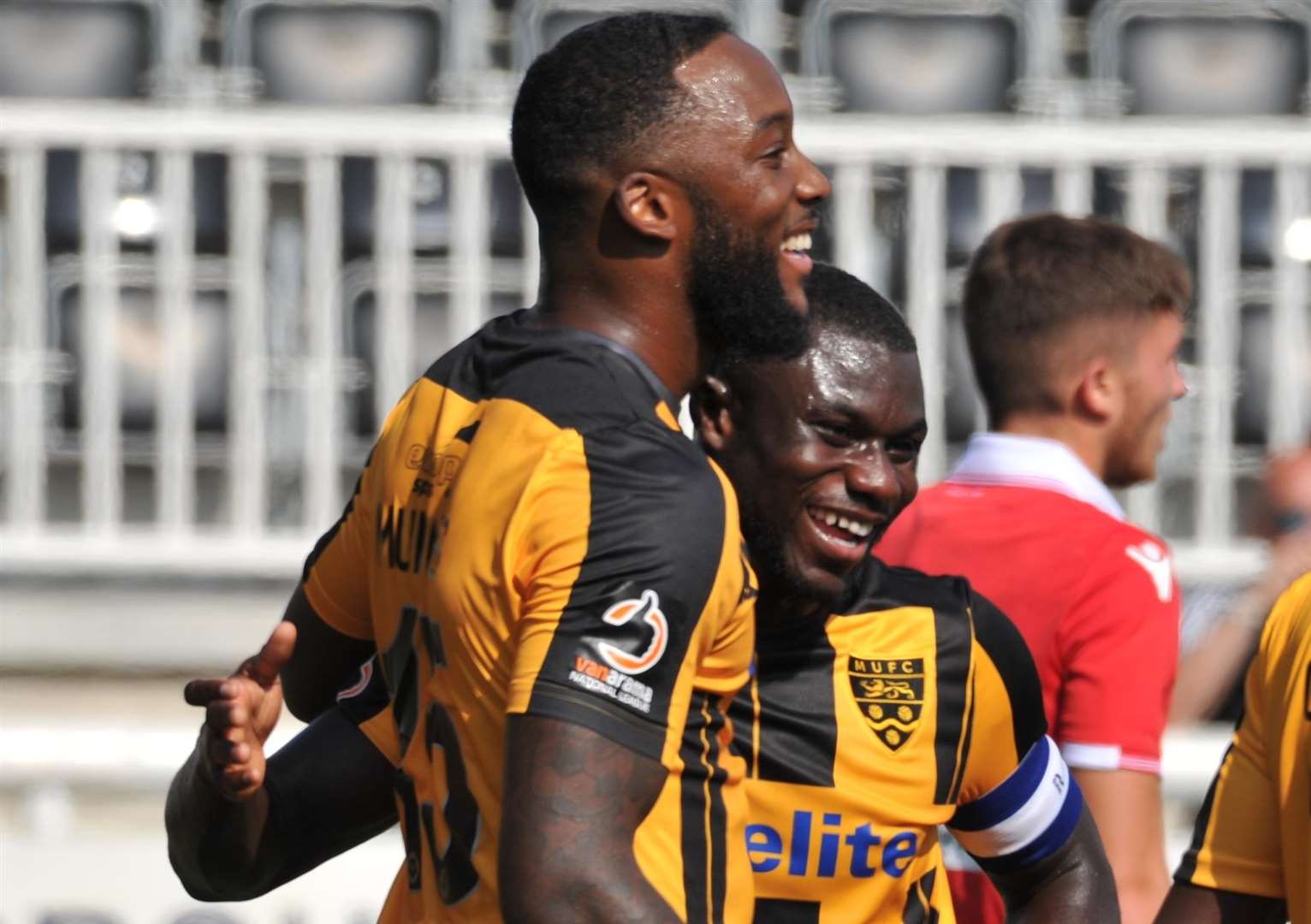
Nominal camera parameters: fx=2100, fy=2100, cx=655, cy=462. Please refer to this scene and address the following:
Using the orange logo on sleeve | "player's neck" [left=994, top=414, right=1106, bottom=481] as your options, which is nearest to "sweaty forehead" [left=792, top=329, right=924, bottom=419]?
the orange logo on sleeve

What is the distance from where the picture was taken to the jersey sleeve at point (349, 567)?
2.32 metres

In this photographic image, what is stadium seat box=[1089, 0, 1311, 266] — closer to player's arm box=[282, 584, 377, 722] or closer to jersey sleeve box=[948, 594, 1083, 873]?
jersey sleeve box=[948, 594, 1083, 873]

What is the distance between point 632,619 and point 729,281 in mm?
389

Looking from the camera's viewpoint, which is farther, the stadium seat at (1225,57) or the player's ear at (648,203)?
the stadium seat at (1225,57)

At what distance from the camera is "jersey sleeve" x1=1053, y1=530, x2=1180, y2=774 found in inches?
119

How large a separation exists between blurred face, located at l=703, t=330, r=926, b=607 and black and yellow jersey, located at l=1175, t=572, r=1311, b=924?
483 millimetres

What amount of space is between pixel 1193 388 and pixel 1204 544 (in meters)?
0.46

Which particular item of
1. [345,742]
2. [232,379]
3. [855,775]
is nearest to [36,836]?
[232,379]

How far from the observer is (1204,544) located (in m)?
6.12

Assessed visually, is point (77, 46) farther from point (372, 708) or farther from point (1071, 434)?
point (372, 708)

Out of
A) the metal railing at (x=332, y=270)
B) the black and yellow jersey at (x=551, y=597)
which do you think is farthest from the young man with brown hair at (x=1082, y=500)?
the metal railing at (x=332, y=270)

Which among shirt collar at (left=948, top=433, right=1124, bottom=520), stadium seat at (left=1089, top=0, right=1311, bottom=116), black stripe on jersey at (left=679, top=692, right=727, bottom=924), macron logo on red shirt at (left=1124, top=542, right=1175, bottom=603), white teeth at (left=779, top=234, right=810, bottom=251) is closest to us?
black stripe on jersey at (left=679, top=692, right=727, bottom=924)

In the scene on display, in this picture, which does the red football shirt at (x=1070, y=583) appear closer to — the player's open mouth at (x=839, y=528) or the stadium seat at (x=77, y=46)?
the player's open mouth at (x=839, y=528)

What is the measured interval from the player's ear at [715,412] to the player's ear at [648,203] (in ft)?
1.71
